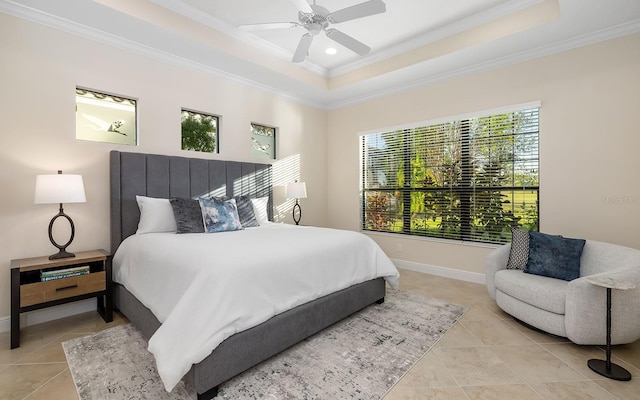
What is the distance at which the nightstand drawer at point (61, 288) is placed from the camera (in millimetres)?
2379

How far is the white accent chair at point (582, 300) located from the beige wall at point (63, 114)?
150 inches

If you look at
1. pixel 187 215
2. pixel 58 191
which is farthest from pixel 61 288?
pixel 187 215

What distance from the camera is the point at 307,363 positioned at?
6.98 feet

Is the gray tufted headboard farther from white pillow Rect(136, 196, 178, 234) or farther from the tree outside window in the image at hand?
the tree outside window

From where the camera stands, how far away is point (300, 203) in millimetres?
5277

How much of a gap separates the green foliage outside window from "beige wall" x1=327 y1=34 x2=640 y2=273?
328 cm

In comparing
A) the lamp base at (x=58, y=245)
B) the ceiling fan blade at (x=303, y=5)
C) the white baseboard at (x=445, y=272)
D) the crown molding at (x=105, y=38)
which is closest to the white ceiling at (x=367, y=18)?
the ceiling fan blade at (x=303, y=5)

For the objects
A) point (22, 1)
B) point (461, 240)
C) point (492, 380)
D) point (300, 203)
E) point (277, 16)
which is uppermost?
point (277, 16)

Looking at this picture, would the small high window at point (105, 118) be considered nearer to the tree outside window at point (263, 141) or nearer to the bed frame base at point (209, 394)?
the tree outside window at point (263, 141)

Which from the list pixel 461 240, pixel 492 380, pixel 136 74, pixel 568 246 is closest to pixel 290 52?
pixel 136 74

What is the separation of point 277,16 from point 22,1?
7.49 ft

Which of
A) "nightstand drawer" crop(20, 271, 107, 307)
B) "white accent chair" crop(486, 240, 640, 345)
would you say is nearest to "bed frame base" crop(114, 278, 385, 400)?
"nightstand drawer" crop(20, 271, 107, 307)

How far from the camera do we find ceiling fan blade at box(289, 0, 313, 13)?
7.89 feet

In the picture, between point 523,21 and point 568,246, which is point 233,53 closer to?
point 523,21
